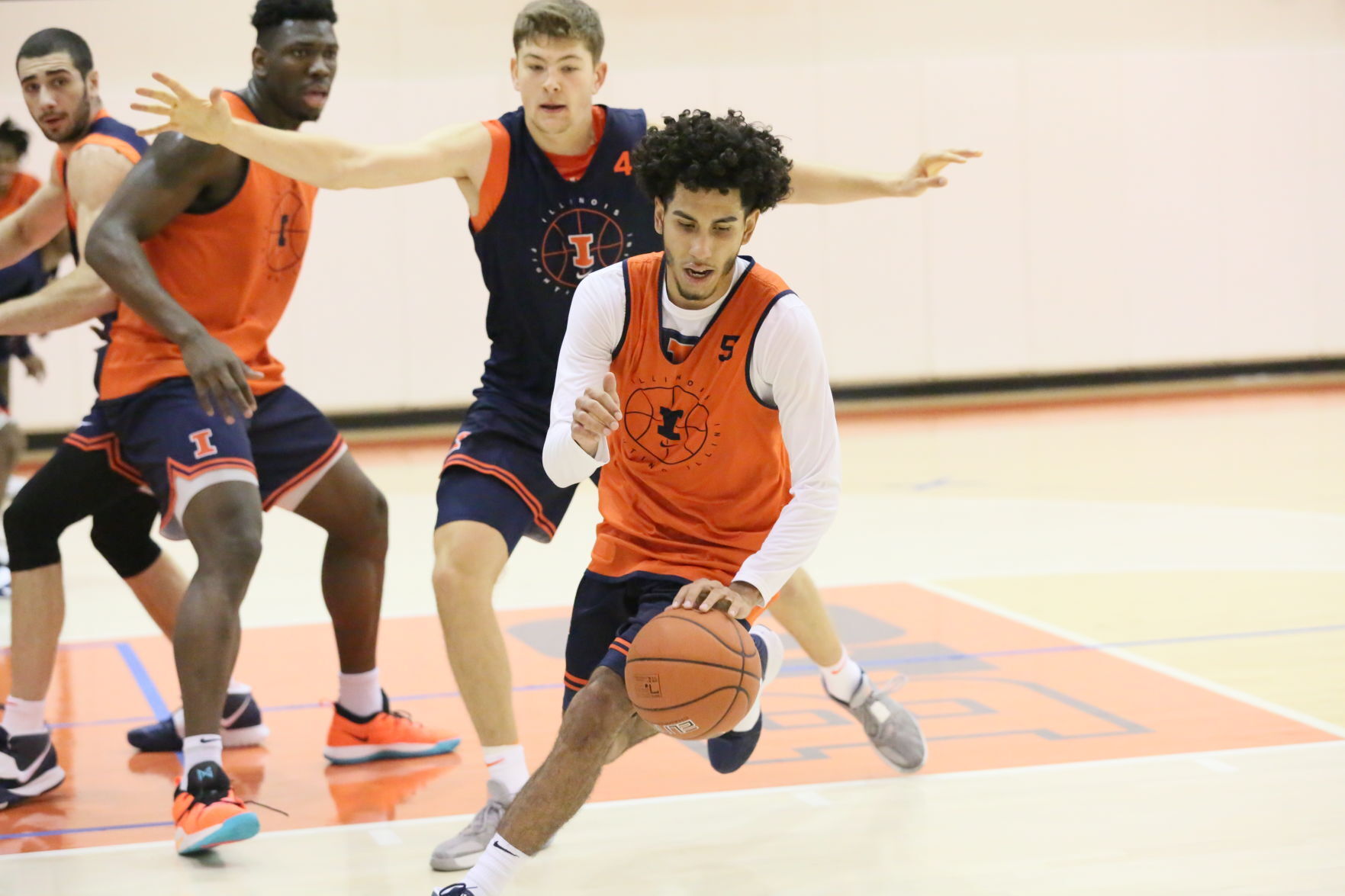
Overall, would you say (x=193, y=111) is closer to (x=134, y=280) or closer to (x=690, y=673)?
(x=134, y=280)

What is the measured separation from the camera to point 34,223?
4.46 meters

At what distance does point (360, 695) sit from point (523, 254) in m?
1.37

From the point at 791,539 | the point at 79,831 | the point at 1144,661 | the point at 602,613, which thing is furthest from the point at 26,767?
the point at 1144,661

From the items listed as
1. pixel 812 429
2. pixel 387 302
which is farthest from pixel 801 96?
pixel 812 429

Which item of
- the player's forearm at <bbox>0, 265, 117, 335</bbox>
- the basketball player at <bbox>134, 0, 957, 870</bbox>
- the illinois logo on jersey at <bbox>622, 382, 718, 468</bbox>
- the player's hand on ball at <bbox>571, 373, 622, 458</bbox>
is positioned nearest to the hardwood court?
the basketball player at <bbox>134, 0, 957, 870</bbox>

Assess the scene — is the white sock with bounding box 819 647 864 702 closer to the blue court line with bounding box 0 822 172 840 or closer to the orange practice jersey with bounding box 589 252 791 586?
the orange practice jersey with bounding box 589 252 791 586

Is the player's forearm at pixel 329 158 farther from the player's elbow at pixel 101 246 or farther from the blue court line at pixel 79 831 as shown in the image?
the blue court line at pixel 79 831

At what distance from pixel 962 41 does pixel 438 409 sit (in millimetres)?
5414

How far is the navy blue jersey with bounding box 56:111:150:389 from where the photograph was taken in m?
4.16

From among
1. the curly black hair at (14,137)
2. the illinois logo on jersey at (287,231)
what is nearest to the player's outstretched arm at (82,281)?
the illinois logo on jersey at (287,231)

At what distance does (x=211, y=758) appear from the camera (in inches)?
141

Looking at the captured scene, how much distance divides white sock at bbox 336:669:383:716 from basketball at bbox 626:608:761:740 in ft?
5.28

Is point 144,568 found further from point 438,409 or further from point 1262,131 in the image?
point 1262,131

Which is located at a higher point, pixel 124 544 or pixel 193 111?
pixel 193 111
